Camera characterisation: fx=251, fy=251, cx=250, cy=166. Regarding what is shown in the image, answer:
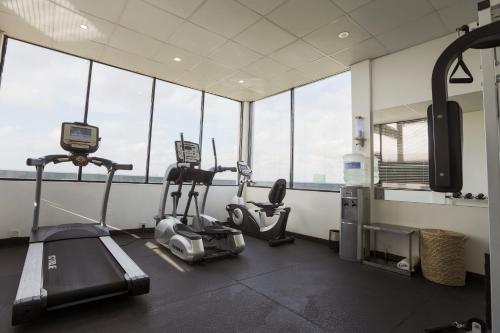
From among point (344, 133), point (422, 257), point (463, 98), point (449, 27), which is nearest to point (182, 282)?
point (422, 257)

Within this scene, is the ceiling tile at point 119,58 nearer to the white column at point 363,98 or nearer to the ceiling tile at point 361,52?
the ceiling tile at point 361,52

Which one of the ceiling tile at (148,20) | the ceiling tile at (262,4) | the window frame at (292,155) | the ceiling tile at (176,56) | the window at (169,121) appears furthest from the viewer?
the window at (169,121)

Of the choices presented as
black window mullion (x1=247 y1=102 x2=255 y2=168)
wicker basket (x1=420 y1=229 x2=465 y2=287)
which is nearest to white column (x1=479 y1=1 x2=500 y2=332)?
wicker basket (x1=420 y1=229 x2=465 y2=287)

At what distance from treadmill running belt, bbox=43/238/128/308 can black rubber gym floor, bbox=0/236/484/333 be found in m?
0.16

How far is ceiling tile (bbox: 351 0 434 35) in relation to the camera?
9.21 ft

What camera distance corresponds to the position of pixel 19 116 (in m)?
3.96

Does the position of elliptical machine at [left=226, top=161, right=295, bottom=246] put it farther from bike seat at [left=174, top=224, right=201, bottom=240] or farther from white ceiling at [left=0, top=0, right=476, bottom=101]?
white ceiling at [left=0, top=0, right=476, bottom=101]

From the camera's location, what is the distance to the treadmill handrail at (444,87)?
1159mm

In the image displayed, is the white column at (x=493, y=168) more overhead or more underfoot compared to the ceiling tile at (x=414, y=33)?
more underfoot

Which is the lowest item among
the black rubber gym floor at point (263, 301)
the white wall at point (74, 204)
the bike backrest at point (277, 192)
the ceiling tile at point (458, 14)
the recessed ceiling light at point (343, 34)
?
the black rubber gym floor at point (263, 301)

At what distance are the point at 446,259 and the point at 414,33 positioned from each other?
9.29 ft

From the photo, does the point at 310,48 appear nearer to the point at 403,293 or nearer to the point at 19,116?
the point at 403,293

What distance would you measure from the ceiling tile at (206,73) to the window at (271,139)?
1.54 m

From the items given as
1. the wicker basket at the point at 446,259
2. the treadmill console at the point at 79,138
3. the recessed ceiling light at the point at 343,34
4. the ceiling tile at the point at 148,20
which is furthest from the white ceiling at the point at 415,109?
the treadmill console at the point at 79,138
